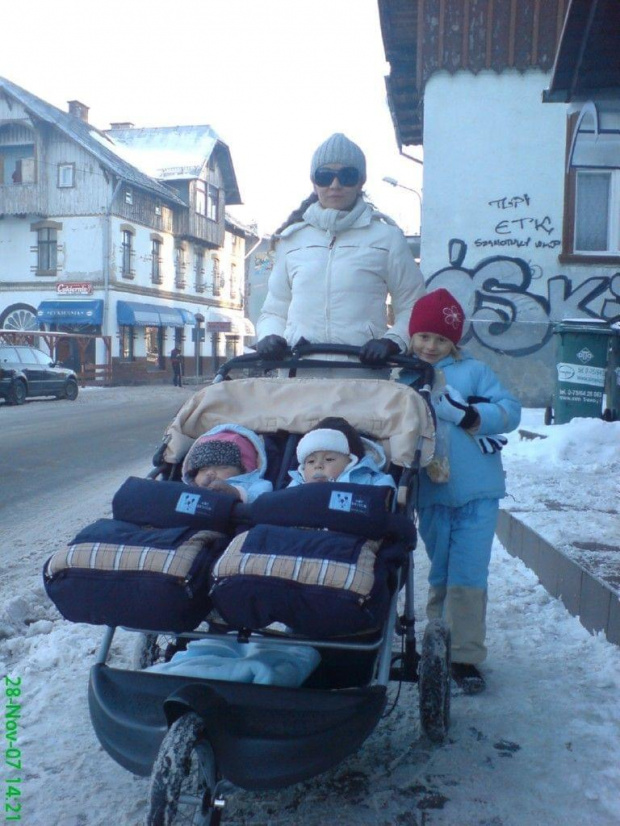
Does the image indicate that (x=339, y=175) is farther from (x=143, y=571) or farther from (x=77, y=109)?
(x=77, y=109)

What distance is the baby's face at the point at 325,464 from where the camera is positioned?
9.76 feet

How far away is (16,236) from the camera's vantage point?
36.2 m

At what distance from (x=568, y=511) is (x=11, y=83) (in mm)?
35161

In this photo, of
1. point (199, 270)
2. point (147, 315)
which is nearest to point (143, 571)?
point (147, 315)

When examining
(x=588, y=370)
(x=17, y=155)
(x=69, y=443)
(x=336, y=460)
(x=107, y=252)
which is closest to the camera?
(x=336, y=460)

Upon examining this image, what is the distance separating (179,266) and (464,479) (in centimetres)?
4041

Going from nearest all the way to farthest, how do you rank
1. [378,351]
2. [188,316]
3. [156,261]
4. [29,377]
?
[378,351] → [29,377] → [156,261] → [188,316]

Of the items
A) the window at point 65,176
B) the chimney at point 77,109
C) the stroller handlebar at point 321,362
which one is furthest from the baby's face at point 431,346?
the chimney at point 77,109

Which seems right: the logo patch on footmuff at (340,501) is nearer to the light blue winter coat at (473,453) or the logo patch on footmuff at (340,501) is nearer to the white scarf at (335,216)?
the light blue winter coat at (473,453)

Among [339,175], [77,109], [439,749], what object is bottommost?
[439,749]

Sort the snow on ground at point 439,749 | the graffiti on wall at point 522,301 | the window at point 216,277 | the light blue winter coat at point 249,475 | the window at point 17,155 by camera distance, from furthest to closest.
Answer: the window at point 216,277, the window at point 17,155, the graffiti on wall at point 522,301, the light blue winter coat at point 249,475, the snow on ground at point 439,749

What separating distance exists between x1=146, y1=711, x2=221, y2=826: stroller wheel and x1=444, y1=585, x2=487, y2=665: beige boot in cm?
154

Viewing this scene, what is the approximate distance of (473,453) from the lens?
3.51 meters

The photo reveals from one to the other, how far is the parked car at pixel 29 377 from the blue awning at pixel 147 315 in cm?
1136
